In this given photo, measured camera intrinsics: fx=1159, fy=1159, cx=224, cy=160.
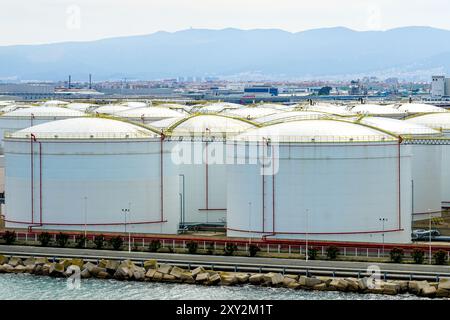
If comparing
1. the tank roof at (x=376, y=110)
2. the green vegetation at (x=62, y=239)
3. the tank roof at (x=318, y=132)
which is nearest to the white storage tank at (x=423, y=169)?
the tank roof at (x=318, y=132)

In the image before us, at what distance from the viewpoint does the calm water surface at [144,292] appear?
40750 mm

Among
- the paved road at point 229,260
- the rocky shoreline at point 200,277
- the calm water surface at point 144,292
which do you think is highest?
the paved road at point 229,260

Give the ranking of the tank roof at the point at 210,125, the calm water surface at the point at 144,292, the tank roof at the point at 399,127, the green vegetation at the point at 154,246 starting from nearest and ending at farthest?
the calm water surface at the point at 144,292 < the green vegetation at the point at 154,246 < the tank roof at the point at 210,125 < the tank roof at the point at 399,127

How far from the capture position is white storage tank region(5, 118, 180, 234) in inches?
2101

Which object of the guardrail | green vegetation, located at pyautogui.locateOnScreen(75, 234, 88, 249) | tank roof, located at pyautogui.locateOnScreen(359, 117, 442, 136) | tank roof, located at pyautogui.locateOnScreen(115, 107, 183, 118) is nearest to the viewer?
the guardrail

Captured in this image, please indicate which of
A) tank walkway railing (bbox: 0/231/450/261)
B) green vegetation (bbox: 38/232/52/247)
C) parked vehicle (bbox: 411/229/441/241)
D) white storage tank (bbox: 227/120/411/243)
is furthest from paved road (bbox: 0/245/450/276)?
parked vehicle (bbox: 411/229/441/241)

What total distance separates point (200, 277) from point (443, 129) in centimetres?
2903

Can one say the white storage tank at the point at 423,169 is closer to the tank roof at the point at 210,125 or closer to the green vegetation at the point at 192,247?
the tank roof at the point at 210,125

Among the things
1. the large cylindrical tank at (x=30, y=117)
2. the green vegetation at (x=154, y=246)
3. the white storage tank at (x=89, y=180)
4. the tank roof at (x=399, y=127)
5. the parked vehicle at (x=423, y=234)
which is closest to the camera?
the green vegetation at (x=154, y=246)

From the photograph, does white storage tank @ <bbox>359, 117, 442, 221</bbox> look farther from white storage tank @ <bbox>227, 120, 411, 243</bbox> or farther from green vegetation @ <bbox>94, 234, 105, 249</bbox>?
green vegetation @ <bbox>94, 234, 105, 249</bbox>

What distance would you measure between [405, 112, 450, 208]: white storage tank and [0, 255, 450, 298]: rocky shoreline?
2059 cm

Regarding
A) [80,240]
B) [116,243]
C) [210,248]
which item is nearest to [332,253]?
[210,248]

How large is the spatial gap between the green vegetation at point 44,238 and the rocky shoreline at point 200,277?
282 cm
